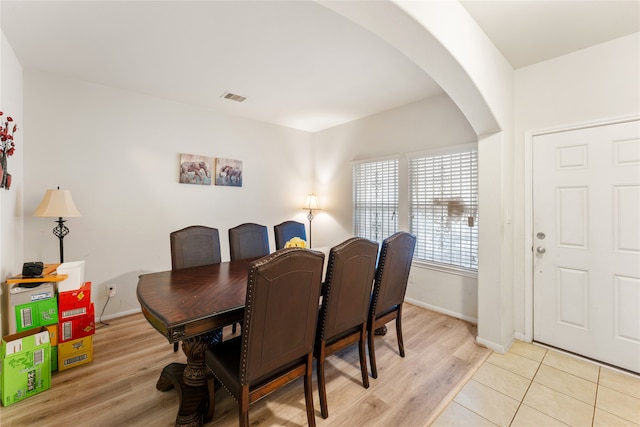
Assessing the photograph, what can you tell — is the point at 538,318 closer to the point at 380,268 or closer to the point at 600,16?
the point at 380,268

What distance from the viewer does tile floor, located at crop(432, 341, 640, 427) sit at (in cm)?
164

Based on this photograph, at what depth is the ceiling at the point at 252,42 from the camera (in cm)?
184

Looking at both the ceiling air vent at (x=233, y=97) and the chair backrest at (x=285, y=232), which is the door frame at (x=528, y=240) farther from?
the ceiling air vent at (x=233, y=97)

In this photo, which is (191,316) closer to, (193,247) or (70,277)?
(193,247)

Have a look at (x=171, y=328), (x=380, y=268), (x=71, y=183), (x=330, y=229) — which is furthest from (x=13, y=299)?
(x=330, y=229)

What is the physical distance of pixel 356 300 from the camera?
1787 mm

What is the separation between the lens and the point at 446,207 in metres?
3.18

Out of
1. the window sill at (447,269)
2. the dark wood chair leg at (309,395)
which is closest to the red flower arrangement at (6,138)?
the dark wood chair leg at (309,395)

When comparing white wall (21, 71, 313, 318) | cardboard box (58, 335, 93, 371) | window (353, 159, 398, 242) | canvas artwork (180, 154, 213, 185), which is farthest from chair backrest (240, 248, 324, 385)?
canvas artwork (180, 154, 213, 185)

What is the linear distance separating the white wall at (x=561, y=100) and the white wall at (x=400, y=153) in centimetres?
47

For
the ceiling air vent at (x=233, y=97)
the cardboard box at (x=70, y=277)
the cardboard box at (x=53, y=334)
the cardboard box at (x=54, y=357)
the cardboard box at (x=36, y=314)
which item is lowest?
the cardboard box at (x=54, y=357)

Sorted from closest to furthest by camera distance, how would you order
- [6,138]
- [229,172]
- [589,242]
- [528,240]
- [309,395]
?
[309,395] < [6,138] < [589,242] < [528,240] < [229,172]

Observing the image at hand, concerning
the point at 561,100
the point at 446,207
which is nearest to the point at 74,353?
the point at 446,207

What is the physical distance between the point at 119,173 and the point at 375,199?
3.27 meters
